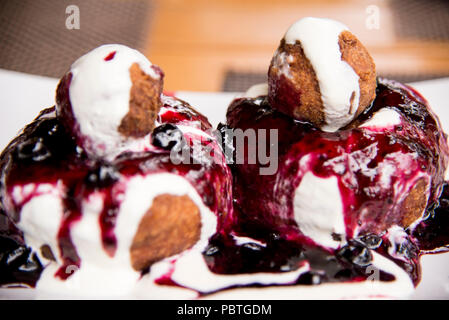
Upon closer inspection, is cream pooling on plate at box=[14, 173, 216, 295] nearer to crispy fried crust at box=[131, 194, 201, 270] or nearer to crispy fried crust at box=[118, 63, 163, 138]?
crispy fried crust at box=[131, 194, 201, 270]

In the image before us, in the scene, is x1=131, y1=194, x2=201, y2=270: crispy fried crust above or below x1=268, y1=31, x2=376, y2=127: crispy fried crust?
below

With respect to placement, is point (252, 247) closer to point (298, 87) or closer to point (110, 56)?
point (298, 87)

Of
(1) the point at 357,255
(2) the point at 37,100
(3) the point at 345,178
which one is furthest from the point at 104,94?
Answer: (2) the point at 37,100

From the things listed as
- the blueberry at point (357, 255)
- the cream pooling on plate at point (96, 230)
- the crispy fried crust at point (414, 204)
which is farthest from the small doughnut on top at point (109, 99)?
the crispy fried crust at point (414, 204)

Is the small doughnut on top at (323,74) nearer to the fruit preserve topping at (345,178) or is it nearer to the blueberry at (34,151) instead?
the fruit preserve topping at (345,178)

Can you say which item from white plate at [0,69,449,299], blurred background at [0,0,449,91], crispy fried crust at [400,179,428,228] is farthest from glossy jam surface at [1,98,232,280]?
blurred background at [0,0,449,91]

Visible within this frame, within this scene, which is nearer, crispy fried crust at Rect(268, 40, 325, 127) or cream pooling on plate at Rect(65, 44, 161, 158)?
cream pooling on plate at Rect(65, 44, 161, 158)
